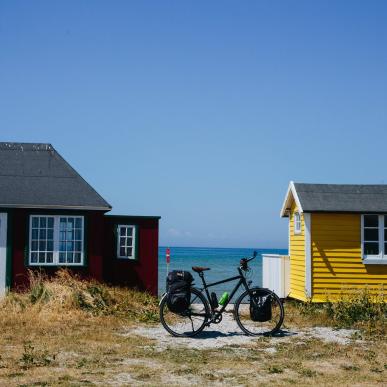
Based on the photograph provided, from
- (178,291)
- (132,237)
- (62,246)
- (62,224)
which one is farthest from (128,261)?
(178,291)

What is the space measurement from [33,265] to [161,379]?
10621 mm

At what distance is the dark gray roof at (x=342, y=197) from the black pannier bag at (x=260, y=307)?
19.7 ft

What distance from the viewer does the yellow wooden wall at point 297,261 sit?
18484 millimetres

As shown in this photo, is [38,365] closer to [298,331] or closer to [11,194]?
[298,331]

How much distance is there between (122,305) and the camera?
Result: 1587 centimetres

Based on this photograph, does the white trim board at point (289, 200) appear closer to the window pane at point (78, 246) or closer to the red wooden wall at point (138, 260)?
the red wooden wall at point (138, 260)

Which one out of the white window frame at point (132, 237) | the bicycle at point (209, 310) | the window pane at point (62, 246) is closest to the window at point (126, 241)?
the white window frame at point (132, 237)

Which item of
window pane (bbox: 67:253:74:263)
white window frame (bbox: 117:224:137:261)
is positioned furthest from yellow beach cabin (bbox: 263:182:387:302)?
window pane (bbox: 67:253:74:263)

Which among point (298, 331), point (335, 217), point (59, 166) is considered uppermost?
point (59, 166)

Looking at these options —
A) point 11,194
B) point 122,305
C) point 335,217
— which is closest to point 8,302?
point 122,305

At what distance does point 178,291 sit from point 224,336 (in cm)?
126

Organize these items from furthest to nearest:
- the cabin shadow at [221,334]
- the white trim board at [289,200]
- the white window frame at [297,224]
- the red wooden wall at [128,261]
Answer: the white window frame at [297,224] < the red wooden wall at [128,261] < the white trim board at [289,200] < the cabin shadow at [221,334]

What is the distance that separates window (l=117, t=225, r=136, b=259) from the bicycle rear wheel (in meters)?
6.67

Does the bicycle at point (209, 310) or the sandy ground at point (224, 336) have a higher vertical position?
the bicycle at point (209, 310)
